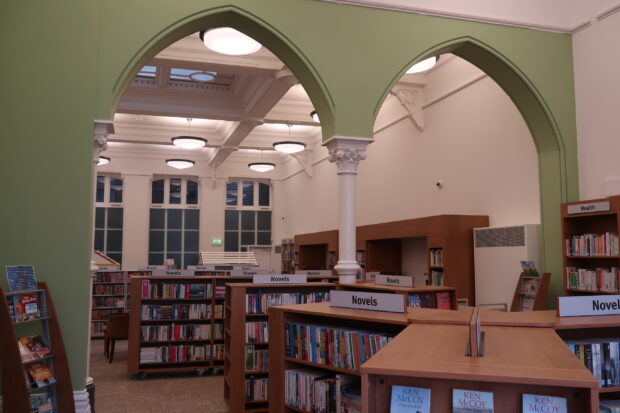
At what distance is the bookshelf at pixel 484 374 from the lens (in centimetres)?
208

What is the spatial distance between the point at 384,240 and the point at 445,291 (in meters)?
5.16

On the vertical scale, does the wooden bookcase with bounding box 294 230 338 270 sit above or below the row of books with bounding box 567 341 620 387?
above

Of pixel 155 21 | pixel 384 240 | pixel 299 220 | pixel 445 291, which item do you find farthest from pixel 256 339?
pixel 299 220

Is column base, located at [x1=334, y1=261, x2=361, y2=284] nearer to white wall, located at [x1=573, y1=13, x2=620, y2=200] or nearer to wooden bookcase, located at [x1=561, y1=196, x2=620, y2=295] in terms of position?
wooden bookcase, located at [x1=561, y1=196, x2=620, y2=295]

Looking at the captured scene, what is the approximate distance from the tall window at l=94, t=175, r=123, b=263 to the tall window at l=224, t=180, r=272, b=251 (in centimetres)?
347

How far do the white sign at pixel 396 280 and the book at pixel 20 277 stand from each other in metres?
3.54

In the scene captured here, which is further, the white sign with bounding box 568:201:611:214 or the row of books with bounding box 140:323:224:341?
the row of books with bounding box 140:323:224:341

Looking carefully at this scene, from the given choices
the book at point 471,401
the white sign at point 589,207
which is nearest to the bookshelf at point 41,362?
the book at point 471,401

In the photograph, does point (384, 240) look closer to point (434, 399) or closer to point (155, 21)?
point (155, 21)

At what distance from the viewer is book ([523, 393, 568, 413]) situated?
212 cm

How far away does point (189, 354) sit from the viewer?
28.8 feet

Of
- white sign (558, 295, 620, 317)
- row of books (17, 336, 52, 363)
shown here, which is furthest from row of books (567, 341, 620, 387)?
row of books (17, 336, 52, 363)

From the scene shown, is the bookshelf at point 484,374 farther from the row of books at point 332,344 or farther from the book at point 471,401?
the row of books at point 332,344

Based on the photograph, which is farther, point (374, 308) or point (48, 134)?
point (48, 134)
